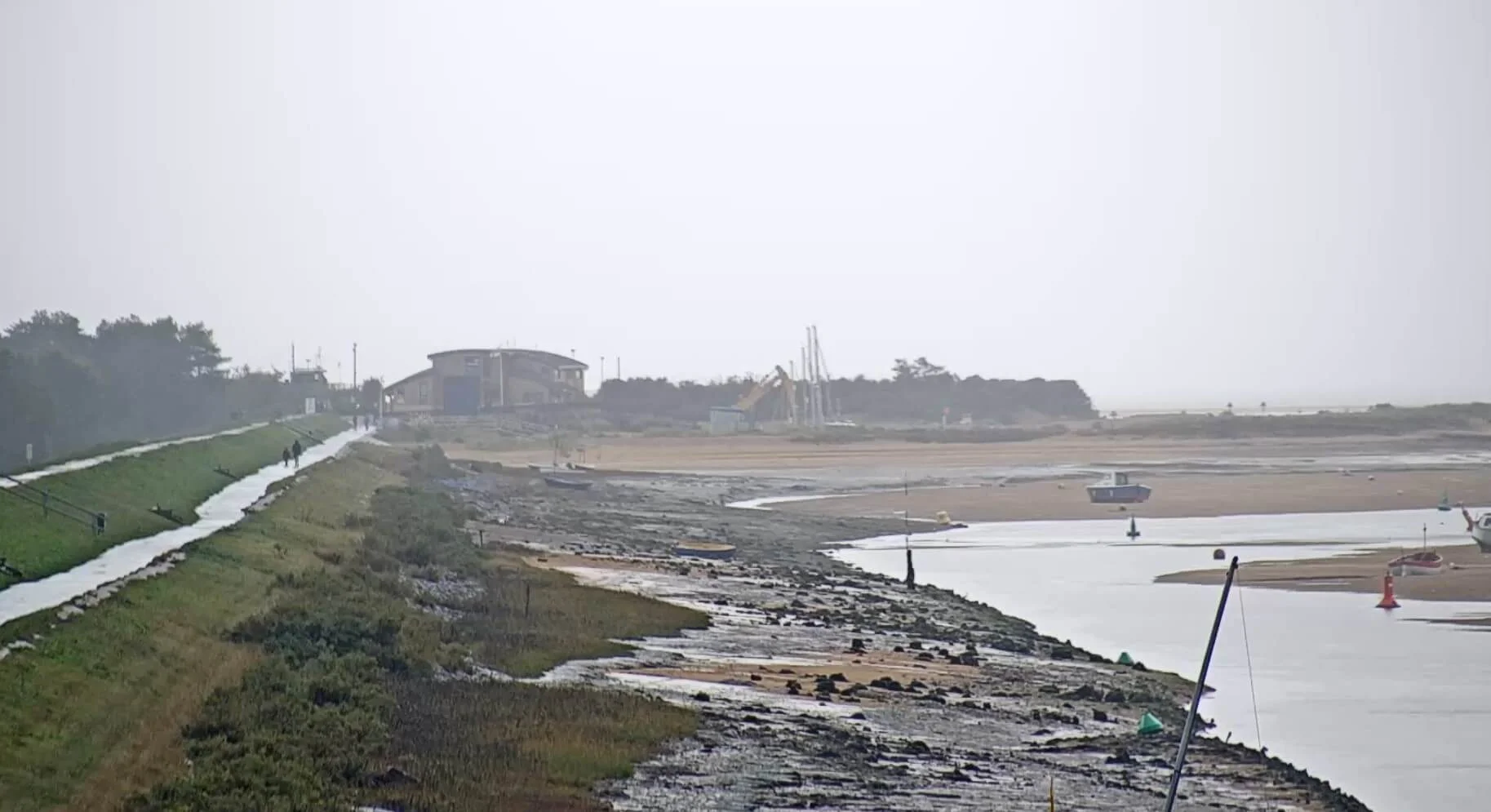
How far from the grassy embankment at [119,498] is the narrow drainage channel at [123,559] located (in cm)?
34

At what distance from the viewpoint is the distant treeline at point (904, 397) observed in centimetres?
15812

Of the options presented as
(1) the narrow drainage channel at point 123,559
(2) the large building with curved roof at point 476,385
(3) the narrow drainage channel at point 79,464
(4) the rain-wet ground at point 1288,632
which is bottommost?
(4) the rain-wet ground at point 1288,632

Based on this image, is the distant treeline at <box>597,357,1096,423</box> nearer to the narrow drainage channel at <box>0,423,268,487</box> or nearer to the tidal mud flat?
the narrow drainage channel at <box>0,423,268,487</box>

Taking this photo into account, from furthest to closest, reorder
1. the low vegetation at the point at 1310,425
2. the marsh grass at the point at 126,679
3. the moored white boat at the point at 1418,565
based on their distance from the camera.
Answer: the low vegetation at the point at 1310,425, the moored white boat at the point at 1418,565, the marsh grass at the point at 126,679

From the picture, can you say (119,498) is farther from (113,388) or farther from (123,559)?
(113,388)

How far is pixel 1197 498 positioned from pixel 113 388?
63.7 meters

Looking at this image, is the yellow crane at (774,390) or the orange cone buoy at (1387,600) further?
the yellow crane at (774,390)

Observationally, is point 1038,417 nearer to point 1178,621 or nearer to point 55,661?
point 1178,621

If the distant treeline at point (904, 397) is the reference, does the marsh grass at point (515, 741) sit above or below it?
below

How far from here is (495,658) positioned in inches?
1031

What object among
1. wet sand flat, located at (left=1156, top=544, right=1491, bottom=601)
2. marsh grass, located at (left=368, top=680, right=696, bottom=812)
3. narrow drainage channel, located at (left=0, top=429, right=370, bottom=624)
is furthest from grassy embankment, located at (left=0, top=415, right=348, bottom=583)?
wet sand flat, located at (left=1156, top=544, right=1491, bottom=601)

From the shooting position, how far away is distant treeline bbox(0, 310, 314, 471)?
257ft

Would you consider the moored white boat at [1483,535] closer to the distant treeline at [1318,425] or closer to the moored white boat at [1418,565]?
the moored white boat at [1418,565]

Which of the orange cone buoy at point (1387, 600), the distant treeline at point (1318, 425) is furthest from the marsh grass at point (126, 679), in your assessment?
the distant treeline at point (1318, 425)
